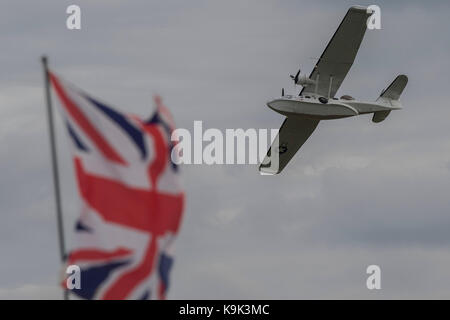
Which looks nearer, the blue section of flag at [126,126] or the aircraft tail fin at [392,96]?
the blue section of flag at [126,126]

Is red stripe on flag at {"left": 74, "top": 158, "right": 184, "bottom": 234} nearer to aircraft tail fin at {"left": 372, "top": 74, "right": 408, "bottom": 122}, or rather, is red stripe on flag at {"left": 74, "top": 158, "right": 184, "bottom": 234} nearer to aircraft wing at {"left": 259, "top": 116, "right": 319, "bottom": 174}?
aircraft tail fin at {"left": 372, "top": 74, "right": 408, "bottom": 122}

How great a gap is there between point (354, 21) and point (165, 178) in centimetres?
4122

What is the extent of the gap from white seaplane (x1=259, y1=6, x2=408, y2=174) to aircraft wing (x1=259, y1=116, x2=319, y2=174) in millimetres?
A: 6421

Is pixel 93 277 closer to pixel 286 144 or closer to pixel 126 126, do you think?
pixel 126 126

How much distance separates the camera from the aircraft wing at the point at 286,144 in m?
71.5

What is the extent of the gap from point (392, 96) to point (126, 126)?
43.6 m

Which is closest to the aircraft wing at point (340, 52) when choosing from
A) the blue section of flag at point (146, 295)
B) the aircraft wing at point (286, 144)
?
the aircraft wing at point (286, 144)

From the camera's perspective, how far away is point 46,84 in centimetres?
2233

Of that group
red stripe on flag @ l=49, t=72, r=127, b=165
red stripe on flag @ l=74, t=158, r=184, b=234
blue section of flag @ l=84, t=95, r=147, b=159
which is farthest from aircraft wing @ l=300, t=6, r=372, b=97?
red stripe on flag @ l=74, t=158, r=184, b=234

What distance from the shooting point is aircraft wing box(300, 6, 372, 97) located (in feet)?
206

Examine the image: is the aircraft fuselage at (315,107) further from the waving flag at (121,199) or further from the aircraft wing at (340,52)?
the waving flag at (121,199)

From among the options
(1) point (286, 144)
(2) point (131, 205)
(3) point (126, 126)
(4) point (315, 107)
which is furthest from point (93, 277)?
(1) point (286, 144)
